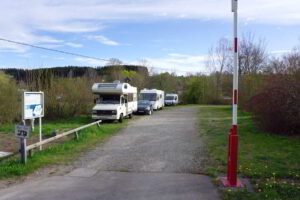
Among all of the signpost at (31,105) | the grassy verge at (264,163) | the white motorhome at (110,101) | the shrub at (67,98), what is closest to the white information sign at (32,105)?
the signpost at (31,105)

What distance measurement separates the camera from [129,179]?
10.1 meters

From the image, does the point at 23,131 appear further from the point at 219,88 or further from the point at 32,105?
the point at 219,88

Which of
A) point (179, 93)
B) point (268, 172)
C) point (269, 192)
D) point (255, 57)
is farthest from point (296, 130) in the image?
point (179, 93)

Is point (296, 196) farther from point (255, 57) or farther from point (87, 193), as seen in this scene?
point (255, 57)

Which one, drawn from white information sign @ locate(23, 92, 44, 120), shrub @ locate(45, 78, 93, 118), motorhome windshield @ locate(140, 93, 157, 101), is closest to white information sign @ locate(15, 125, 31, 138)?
white information sign @ locate(23, 92, 44, 120)

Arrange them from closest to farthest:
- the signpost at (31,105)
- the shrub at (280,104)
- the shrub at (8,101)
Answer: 1. the signpost at (31,105)
2. the shrub at (280,104)
3. the shrub at (8,101)

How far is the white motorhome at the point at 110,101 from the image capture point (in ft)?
98.3

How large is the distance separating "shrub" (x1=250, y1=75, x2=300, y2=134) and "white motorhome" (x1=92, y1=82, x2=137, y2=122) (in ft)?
39.2

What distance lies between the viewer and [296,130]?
19344 mm

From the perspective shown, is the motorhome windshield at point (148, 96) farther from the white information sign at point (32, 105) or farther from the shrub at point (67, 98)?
the white information sign at point (32, 105)

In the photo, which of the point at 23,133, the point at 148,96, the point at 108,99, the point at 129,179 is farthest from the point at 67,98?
the point at 129,179

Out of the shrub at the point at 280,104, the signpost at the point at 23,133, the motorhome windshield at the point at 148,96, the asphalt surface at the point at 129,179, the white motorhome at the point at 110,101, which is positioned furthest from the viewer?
the motorhome windshield at the point at 148,96

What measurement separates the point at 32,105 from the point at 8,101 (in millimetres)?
15434

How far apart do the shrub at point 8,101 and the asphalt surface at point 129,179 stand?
47.3 feet
